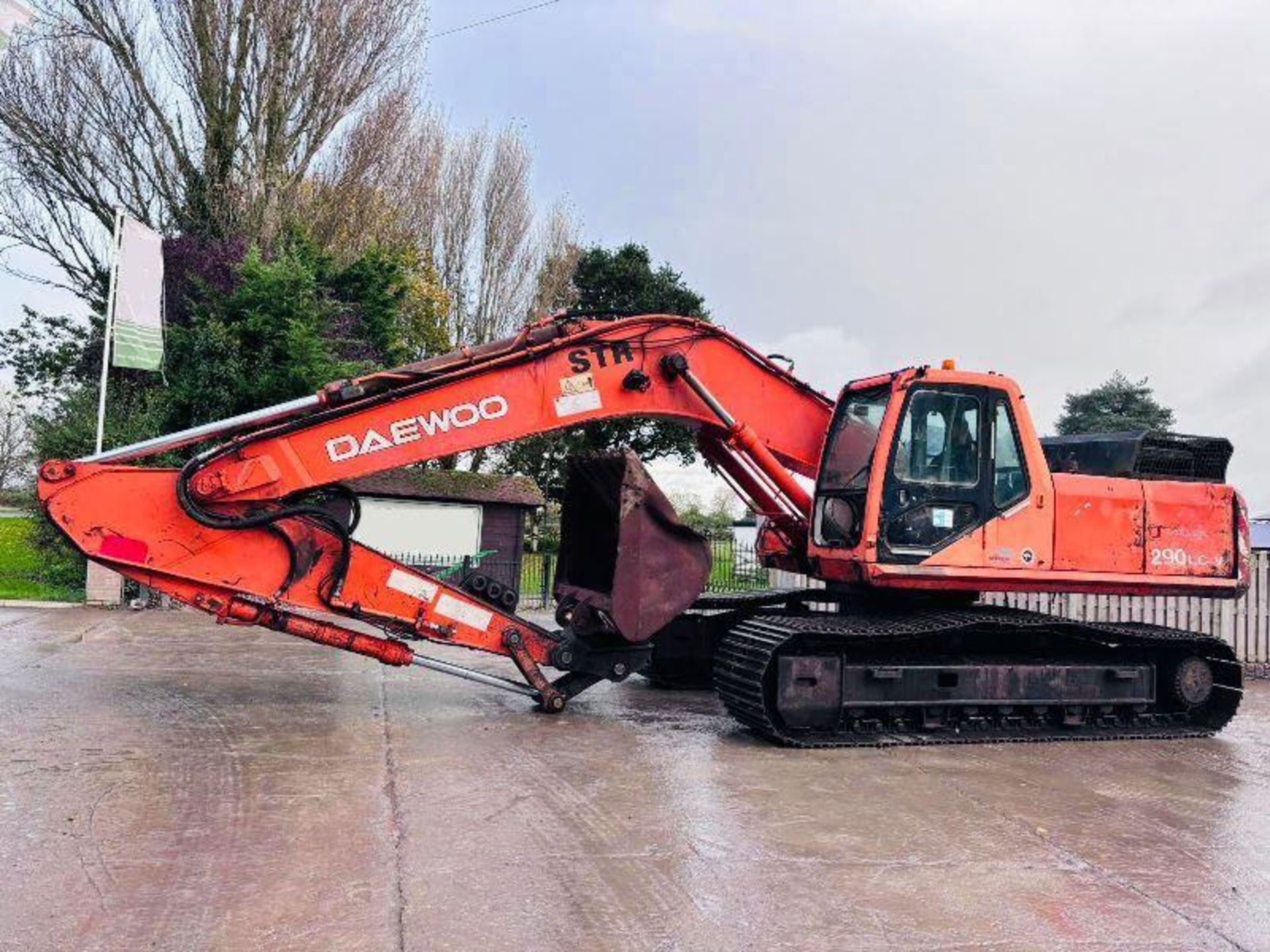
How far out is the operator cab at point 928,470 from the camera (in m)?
7.23

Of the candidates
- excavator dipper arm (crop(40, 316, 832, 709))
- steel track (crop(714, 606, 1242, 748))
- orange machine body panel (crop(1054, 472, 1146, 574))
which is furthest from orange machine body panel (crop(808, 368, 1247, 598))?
excavator dipper arm (crop(40, 316, 832, 709))

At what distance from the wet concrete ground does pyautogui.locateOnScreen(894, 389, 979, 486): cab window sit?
1.85 metres

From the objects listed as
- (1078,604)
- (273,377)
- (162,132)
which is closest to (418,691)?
(1078,604)

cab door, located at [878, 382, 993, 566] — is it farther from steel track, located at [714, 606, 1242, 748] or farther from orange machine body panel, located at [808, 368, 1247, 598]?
steel track, located at [714, 606, 1242, 748]

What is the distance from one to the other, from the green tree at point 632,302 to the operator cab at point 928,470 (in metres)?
18.2

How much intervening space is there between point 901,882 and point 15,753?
4.84 meters

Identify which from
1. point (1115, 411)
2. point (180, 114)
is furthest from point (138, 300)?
point (1115, 411)

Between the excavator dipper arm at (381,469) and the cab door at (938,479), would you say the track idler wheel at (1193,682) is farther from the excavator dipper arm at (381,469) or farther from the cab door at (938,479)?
the excavator dipper arm at (381,469)

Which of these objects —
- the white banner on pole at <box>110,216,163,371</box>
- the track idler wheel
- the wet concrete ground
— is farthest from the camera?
the white banner on pole at <box>110,216,163,371</box>

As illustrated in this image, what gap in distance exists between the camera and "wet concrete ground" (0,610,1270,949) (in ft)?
12.5

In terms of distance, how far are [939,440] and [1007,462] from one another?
503 mm

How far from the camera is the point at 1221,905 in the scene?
13.9 ft

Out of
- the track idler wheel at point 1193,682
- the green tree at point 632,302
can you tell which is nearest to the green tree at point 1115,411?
the green tree at point 632,302

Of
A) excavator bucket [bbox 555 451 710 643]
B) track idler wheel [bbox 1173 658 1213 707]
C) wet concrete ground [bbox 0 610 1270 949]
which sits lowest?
wet concrete ground [bbox 0 610 1270 949]
